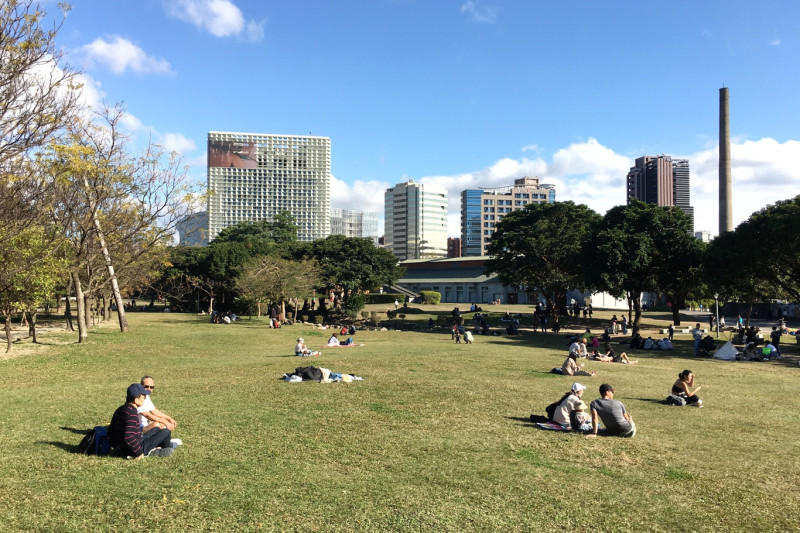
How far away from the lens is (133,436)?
7.92 metres

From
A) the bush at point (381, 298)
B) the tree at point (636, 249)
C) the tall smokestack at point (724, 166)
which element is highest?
the tall smokestack at point (724, 166)

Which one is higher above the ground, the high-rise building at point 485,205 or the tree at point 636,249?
the high-rise building at point 485,205

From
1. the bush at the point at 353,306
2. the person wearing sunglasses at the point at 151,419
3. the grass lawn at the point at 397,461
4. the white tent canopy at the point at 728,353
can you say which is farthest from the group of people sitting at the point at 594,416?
the bush at the point at 353,306

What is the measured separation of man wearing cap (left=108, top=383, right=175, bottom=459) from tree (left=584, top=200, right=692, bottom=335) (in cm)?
3052

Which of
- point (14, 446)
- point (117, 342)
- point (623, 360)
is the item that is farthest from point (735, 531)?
point (117, 342)

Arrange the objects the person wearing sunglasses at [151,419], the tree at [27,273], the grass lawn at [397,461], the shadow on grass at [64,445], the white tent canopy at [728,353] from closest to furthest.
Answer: the grass lawn at [397,461]
the shadow on grass at [64,445]
the person wearing sunglasses at [151,419]
the tree at [27,273]
the white tent canopy at [728,353]

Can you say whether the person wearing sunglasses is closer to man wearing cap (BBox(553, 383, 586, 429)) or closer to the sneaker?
the sneaker

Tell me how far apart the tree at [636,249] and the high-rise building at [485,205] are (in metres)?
142

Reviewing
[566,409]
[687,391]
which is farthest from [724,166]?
[566,409]

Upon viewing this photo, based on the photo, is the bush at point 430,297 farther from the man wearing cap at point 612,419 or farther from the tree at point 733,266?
the man wearing cap at point 612,419

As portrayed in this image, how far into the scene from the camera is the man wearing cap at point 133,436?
26.0ft

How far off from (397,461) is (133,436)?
12.2ft

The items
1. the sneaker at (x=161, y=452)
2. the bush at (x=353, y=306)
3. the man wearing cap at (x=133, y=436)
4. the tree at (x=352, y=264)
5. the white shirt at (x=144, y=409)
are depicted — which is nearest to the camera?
the man wearing cap at (x=133, y=436)

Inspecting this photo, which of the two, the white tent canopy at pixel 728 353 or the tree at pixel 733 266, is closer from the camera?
the white tent canopy at pixel 728 353
